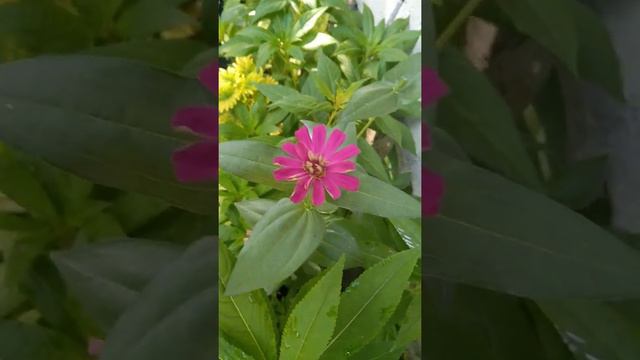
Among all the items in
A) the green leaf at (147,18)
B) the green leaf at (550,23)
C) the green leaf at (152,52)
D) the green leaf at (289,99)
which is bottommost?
the green leaf at (289,99)

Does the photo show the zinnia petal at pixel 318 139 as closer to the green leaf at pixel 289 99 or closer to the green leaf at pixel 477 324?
the green leaf at pixel 289 99

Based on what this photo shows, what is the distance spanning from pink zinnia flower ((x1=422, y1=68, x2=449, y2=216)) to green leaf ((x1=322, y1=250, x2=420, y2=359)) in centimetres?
21

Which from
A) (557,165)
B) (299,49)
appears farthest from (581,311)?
(299,49)

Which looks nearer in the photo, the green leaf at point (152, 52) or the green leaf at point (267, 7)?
the green leaf at point (152, 52)

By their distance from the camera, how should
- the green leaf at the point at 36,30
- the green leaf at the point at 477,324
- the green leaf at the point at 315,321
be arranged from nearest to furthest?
the green leaf at the point at 36,30
the green leaf at the point at 477,324
the green leaf at the point at 315,321

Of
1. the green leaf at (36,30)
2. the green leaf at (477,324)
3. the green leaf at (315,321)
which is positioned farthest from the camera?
the green leaf at (315,321)

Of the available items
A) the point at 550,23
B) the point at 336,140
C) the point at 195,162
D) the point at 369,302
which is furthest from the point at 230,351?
the point at 550,23

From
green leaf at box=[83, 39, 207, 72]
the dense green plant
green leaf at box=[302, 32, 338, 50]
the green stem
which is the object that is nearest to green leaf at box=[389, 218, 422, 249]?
the dense green plant

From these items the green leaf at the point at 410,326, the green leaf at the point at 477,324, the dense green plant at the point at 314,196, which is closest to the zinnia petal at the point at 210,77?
the green leaf at the point at 477,324

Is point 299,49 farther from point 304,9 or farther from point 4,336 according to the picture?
point 4,336

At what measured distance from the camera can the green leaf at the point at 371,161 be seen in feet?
2.62

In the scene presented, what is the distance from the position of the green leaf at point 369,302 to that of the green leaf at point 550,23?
32cm

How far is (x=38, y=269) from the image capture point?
44cm

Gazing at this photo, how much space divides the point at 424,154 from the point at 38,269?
0.98 ft
